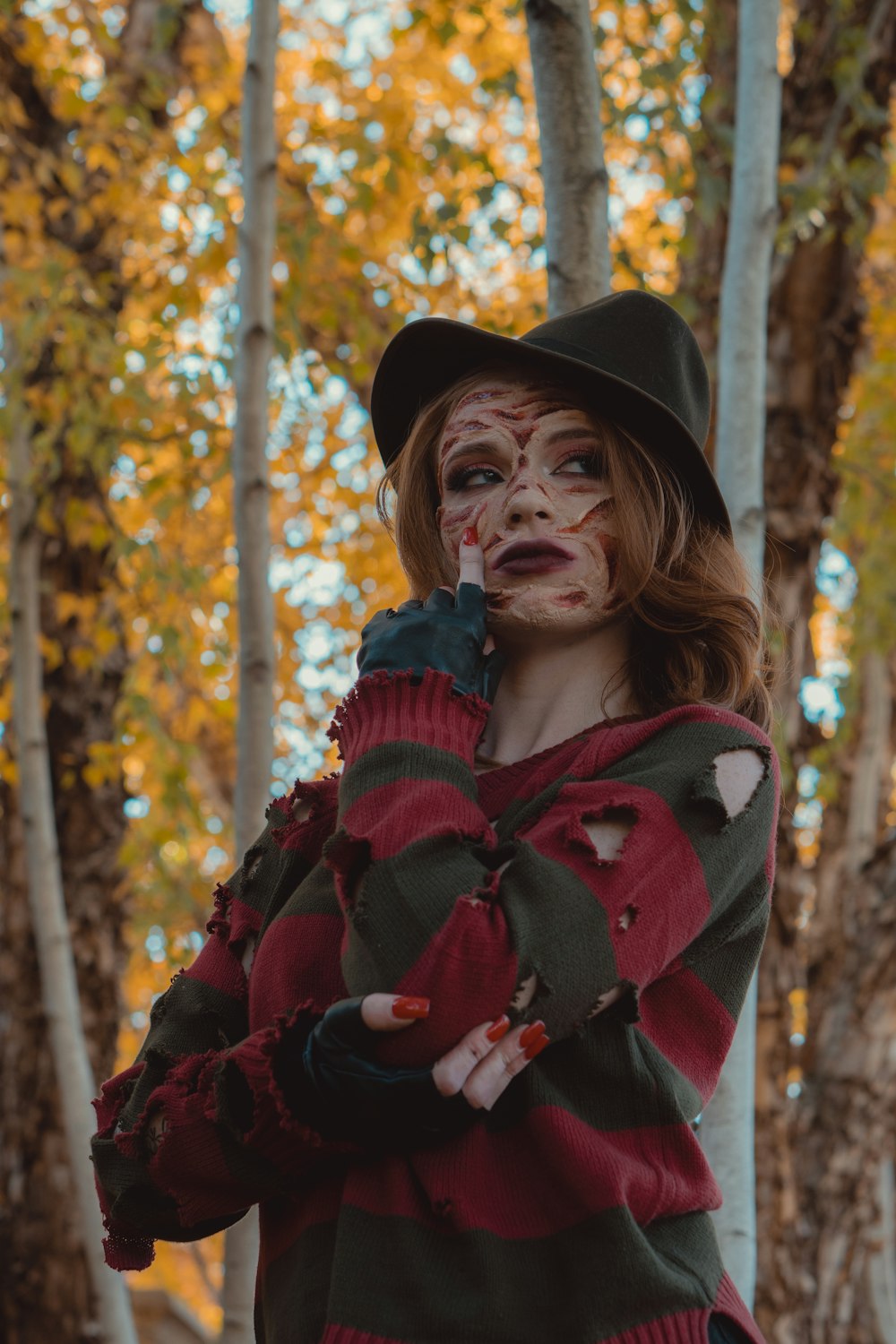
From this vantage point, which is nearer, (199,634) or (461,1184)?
(461,1184)

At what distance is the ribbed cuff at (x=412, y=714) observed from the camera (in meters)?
1.56

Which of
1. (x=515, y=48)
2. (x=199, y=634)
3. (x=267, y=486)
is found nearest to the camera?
(x=267, y=486)

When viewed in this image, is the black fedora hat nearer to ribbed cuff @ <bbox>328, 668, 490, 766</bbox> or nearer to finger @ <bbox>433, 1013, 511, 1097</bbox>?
ribbed cuff @ <bbox>328, 668, 490, 766</bbox>

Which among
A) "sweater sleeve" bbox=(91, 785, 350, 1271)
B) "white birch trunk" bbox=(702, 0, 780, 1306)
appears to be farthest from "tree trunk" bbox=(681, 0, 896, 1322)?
"sweater sleeve" bbox=(91, 785, 350, 1271)

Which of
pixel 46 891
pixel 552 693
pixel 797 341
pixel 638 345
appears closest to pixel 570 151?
pixel 638 345

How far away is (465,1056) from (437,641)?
19.3 inches

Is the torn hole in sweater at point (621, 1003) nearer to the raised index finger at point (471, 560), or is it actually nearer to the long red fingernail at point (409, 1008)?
the long red fingernail at point (409, 1008)

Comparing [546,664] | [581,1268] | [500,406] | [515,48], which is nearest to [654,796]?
[546,664]

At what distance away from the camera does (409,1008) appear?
1353 millimetres

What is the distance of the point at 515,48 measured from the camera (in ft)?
27.0

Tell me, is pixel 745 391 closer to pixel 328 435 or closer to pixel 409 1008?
pixel 409 1008

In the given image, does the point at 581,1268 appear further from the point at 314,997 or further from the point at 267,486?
the point at 267,486

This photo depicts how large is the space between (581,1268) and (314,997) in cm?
40

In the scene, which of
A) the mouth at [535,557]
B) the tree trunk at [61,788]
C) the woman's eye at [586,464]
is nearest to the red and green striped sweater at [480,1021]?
the mouth at [535,557]
